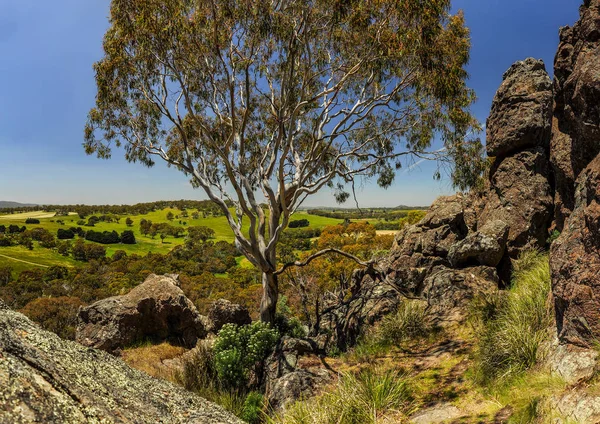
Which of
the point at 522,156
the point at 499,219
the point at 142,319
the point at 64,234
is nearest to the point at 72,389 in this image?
the point at 142,319

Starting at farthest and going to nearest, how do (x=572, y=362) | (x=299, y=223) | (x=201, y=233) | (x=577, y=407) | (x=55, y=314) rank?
(x=201, y=233) < (x=299, y=223) < (x=55, y=314) < (x=572, y=362) < (x=577, y=407)

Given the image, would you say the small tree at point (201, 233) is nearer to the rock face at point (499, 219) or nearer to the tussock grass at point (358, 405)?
the rock face at point (499, 219)

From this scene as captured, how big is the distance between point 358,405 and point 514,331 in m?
2.84

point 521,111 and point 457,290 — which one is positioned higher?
point 521,111

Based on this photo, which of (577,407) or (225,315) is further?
(225,315)

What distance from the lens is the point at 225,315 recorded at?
1298cm

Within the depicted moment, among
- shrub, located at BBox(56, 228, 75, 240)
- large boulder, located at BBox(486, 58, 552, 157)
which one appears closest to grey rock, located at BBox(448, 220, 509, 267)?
large boulder, located at BBox(486, 58, 552, 157)

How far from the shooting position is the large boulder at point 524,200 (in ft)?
34.6

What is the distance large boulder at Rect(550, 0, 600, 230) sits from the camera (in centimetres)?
492

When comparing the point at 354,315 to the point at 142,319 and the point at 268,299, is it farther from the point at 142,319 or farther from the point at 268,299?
the point at 142,319

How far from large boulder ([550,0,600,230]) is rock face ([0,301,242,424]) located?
619 cm

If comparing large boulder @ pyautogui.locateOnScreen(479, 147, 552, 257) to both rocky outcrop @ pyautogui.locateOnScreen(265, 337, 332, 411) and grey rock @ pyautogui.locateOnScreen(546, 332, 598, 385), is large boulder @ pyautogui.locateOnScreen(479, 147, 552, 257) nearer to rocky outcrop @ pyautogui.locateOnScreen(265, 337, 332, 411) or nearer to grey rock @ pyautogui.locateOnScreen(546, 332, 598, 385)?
grey rock @ pyautogui.locateOnScreen(546, 332, 598, 385)

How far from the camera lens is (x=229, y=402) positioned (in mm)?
6785

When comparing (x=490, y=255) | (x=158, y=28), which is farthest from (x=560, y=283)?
(x=158, y=28)
